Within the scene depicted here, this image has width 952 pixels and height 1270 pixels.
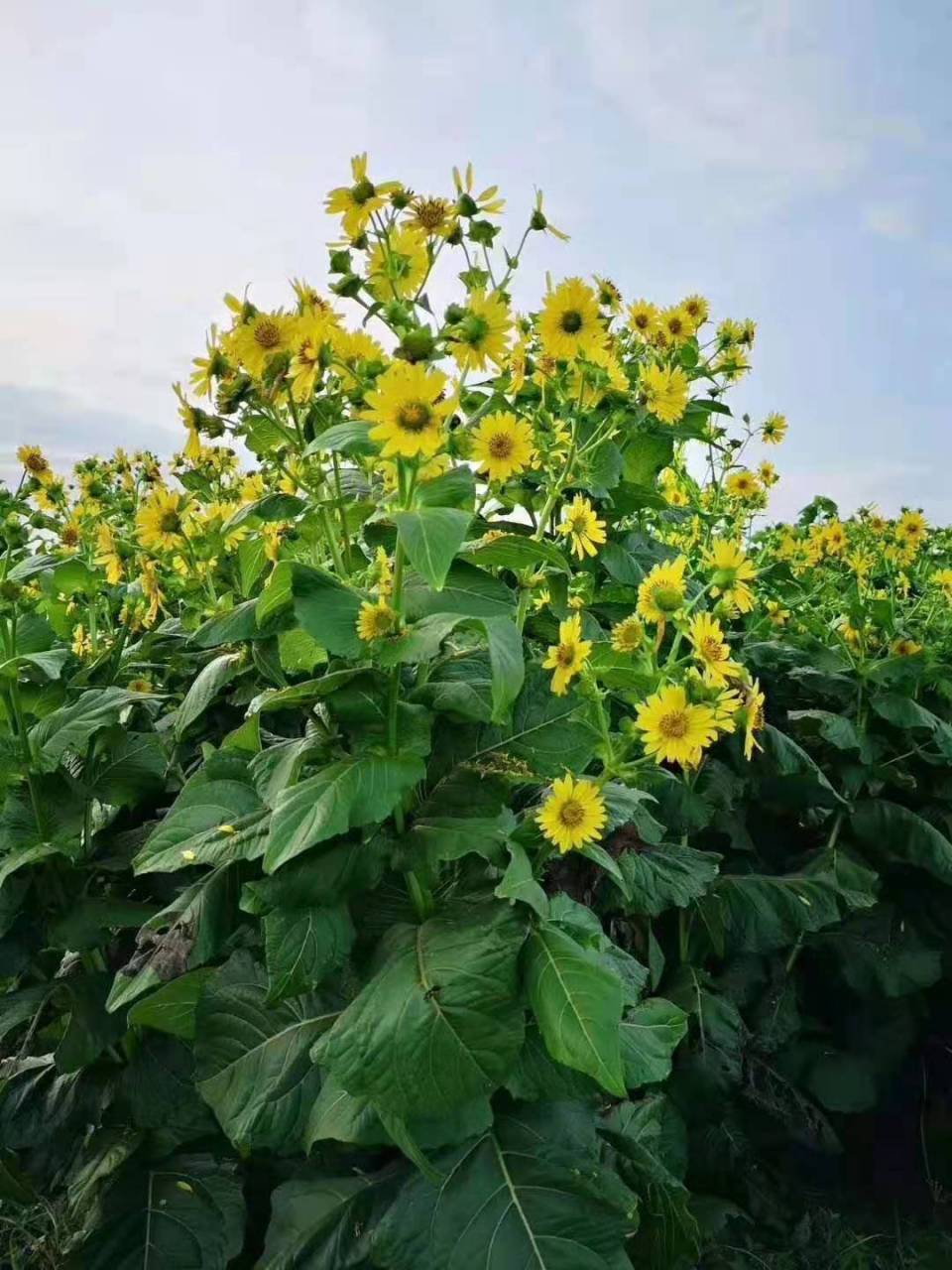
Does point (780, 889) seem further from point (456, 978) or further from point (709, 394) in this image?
point (456, 978)

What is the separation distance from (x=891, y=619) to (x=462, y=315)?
197 cm

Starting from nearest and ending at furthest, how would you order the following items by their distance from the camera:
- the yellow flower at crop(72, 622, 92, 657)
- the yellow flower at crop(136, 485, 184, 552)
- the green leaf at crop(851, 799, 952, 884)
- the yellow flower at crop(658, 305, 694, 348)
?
the yellow flower at crop(136, 485, 184, 552) < the yellow flower at crop(658, 305, 694, 348) < the yellow flower at crop(72, 622, 92, 657) < the green leaf at crop(851, 799, 952, 884)

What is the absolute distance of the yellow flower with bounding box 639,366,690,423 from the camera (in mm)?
1968

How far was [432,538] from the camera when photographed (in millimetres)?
1305

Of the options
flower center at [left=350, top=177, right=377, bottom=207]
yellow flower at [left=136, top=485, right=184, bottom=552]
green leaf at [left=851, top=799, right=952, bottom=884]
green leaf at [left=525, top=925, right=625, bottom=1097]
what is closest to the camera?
green leaf at [left=525, top=925, right=625, bottom=1097]

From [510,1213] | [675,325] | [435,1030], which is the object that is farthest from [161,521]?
[510,1213]

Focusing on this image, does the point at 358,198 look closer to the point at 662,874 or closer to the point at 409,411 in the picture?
the point at 409,411

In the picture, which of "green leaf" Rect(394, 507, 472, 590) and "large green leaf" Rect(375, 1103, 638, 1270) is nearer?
"green leaf" Rect(394, 507, 472, 590)

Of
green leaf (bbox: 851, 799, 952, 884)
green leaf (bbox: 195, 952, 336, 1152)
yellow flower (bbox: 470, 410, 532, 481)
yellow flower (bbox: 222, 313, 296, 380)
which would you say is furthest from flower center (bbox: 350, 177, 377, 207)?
green leaf (bbox: 851, 799, 952, 884)

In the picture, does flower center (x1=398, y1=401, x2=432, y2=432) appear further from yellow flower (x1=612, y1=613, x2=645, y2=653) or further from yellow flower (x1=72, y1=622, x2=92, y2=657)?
yellow flower (x1=72, y1=622, x2=92, y2=657)

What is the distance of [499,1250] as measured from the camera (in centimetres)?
154

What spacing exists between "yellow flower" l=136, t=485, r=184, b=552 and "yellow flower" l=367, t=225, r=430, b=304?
565 millimetres

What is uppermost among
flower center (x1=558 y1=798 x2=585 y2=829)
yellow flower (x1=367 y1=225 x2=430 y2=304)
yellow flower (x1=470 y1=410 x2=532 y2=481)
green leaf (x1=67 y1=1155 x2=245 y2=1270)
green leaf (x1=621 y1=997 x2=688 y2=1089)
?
yellow flower (x1=367 y1=225 x2=430 y2=304)

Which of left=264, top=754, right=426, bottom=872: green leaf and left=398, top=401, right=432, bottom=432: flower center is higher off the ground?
left=398, top=401, right=432, bottom=432: flower center
